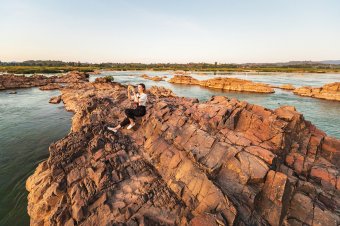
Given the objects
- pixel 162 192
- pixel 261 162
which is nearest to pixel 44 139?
pixel 162 192

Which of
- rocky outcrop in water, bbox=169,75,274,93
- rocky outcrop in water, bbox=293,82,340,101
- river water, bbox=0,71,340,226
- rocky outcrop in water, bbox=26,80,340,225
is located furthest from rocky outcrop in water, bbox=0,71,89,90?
rocky outcrop in water, bbox=293,82,340,101

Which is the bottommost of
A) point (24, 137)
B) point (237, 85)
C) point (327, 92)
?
point (24, 137)

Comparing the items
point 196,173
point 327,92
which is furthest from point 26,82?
point 327,92

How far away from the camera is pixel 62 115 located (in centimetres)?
3462

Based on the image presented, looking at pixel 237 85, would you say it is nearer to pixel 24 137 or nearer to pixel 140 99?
pixel 24 137

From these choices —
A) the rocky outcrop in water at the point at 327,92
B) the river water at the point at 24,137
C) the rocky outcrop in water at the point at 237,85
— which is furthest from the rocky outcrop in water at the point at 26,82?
the rocky outcrop in water at the point at 327,92

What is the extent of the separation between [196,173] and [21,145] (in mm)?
21583

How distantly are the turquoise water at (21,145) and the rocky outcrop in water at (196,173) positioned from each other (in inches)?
79.8

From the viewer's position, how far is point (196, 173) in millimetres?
9445

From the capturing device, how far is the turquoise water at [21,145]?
12.7 meters

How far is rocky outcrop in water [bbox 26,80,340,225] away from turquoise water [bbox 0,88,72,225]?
6.65ft

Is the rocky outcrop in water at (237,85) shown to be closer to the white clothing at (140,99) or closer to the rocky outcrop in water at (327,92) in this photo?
the rocky outcrop in water at (327,92)

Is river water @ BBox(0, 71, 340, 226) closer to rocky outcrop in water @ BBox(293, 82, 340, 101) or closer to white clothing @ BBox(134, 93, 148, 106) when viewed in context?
white clothing @ BBox(134, 93, 148, 106)

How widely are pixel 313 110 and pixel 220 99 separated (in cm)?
3889
